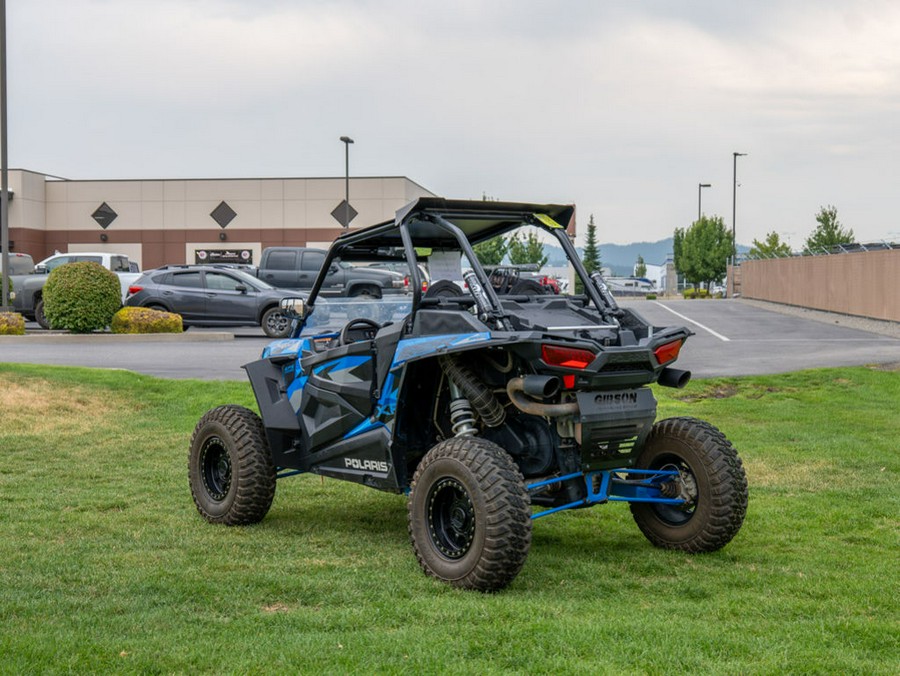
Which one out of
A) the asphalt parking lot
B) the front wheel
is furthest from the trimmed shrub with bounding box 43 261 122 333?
the front wheel

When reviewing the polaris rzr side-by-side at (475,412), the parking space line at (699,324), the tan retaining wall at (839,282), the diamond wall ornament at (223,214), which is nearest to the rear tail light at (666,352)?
the polaris rzr side-by-side at (475,412)

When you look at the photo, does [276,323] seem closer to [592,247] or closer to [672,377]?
[672,377]

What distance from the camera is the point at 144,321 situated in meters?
24.6

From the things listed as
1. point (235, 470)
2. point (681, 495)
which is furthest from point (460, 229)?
point (235, 470)

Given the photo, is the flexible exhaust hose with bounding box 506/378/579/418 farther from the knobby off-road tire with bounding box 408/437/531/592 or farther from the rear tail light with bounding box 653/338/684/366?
the rear tail light with bounding box 653/338/684/366

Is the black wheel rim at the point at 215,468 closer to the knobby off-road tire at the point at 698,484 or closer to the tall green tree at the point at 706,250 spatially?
the knobby off-road tire at the point at 698,484

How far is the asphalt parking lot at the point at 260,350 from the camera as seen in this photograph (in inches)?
732

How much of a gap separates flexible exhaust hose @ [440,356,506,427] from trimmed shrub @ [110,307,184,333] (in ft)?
62.8

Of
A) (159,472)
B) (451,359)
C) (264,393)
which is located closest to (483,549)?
(451,359)

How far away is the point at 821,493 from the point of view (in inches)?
347

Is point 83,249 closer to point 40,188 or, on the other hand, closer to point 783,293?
point 40,188

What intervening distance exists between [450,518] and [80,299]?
2035cm

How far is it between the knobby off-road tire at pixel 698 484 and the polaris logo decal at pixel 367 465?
1.57 metres

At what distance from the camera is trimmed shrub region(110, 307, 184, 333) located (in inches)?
969
